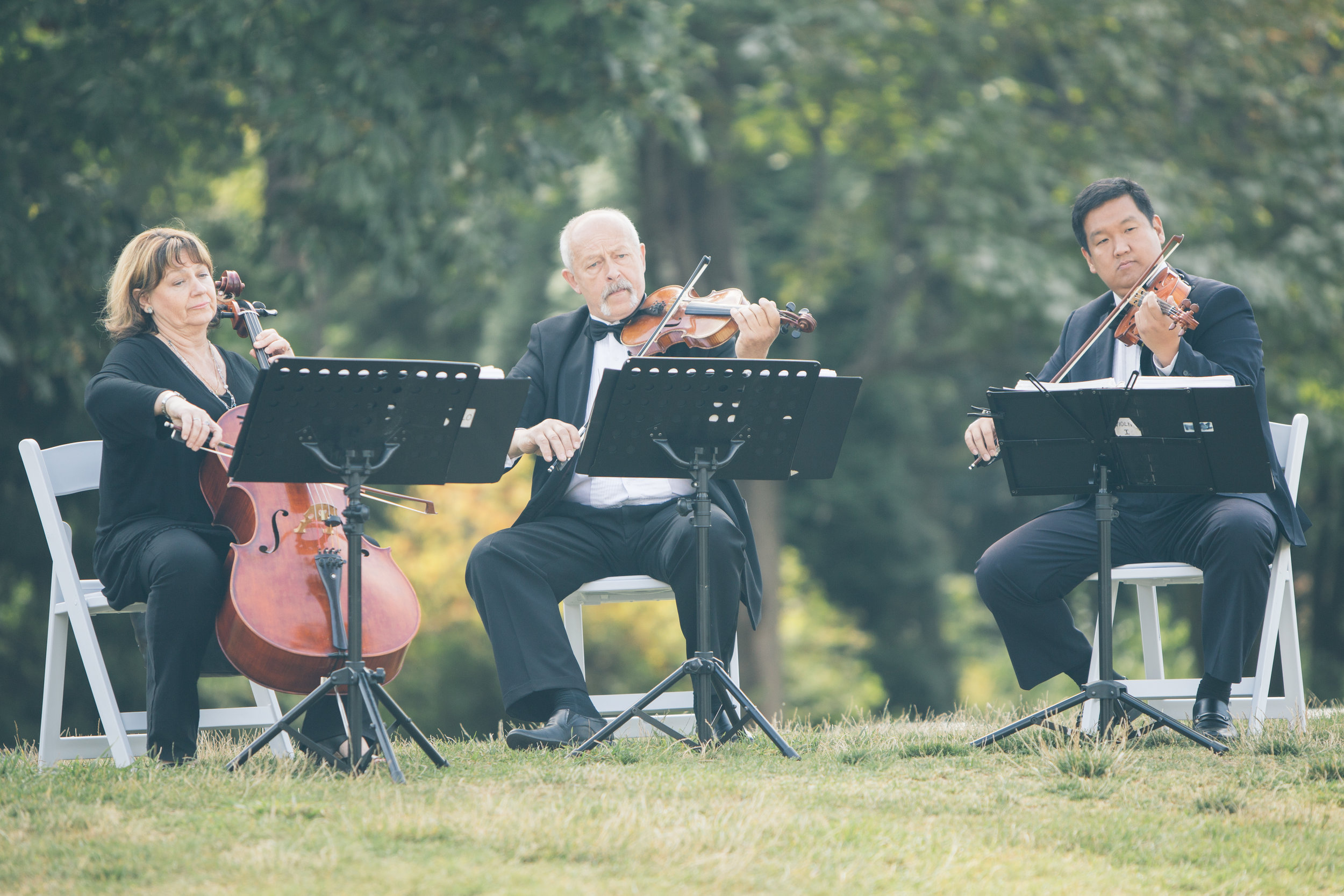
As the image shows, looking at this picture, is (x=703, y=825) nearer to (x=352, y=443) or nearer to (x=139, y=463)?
(x=352, y=443)

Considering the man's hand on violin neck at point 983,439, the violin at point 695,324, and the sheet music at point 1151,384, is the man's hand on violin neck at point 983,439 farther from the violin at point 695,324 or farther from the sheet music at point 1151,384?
the violin at point 695,324

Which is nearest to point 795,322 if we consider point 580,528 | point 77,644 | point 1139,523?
point 580,528

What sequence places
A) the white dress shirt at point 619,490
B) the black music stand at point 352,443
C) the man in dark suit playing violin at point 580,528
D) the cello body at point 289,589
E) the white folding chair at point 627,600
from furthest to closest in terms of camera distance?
the white dress shirt at point 619,490
the white folding chair at point 627,600
the man in dark suit playing violin at point 580,528
the cello body at point 289,589
the black music stand at point 352,443

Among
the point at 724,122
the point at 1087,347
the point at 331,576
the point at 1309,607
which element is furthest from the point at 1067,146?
the point at 331,576

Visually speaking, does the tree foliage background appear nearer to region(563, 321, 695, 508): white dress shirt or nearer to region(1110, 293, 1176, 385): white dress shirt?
region(563, 321, 695, 508): white dress shirt

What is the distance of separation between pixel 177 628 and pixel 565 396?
154 centimetres

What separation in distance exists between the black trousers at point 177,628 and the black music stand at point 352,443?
292mm

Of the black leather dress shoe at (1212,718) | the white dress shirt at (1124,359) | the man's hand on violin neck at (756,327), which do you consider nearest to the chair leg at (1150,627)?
the black leather dress shoe at (1212,718)

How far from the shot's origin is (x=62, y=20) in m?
6.66

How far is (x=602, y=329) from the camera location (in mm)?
4906

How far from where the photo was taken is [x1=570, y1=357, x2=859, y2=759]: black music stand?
3938mm

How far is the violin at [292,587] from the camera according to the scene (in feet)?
12.3

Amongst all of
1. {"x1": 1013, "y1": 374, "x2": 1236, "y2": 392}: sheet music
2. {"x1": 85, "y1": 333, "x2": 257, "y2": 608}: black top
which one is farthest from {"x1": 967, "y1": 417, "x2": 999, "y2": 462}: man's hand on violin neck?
{"x1": 85, "y1": 333, "x2": 257, "y2": 608}: black top

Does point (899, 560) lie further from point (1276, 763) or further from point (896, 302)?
point (1276, 763)
